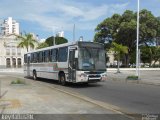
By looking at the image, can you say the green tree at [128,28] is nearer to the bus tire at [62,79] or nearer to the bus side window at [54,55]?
the bus side window at [54,55]

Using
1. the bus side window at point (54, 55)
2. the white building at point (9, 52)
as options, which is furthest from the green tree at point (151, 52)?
the bus side window at point (54, 55)

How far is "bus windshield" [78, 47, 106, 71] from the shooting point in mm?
19875

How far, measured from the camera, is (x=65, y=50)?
21641 mm

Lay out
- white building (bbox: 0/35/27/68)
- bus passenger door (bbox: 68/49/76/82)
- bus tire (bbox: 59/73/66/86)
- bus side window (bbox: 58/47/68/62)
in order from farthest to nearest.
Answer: white building (bbox: 0/35/27/68) < bus tire (bbox: 59/73/66/86) < bus side window (bbox: 58/47/68/62) < bus passenger door (bbox: 68/49/76/82)

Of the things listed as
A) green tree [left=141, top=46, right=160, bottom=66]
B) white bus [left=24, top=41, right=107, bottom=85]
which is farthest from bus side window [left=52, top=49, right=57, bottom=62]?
green tree [left=141, top=46, right=160, bottom=66]

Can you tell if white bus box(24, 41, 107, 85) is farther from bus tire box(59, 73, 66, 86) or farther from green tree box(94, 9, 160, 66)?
green tree box(94, 9, 160, 66)

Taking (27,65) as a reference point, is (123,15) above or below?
above

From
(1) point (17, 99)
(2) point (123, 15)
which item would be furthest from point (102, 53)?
(2) point (123, 15)

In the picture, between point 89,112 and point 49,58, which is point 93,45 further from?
point 89,112

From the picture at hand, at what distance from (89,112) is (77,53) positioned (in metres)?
9.97

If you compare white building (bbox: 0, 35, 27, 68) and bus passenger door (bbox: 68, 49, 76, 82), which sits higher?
white building (bbox: 0, 35, 27, 68)

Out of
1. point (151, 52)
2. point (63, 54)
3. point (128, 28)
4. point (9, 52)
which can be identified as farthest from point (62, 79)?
point (9, 52)

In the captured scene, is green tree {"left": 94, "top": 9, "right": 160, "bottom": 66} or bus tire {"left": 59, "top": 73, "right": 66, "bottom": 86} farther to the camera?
green tree {"left": 94, "top": 9, "right": 160, "bottom": 66}

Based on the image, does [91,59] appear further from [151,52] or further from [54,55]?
[151,52]
